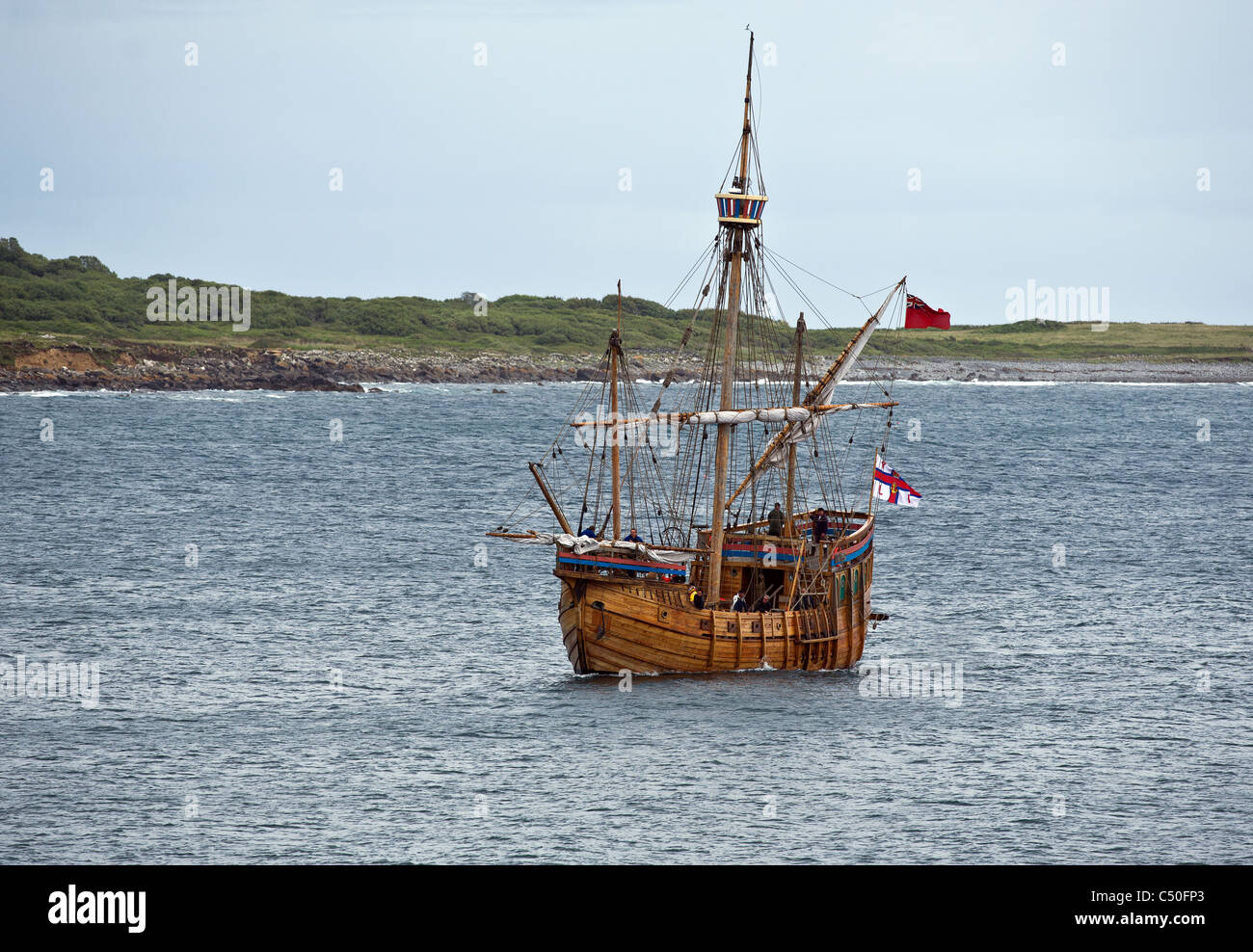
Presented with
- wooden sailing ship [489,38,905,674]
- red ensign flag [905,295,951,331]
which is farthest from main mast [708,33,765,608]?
red ensign flag [905,295,951,331]

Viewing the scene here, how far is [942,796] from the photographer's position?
4406cm

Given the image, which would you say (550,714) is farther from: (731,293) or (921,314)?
(921,314)

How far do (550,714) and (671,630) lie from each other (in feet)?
17.6

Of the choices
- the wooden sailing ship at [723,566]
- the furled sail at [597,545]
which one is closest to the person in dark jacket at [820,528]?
the wooden sailing ship at [723,566]

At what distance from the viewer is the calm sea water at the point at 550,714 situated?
40.9m

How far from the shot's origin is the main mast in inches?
2160

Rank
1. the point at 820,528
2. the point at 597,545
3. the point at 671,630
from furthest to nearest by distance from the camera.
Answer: the point at 820,528
the point at 671,630
the point at 597,545

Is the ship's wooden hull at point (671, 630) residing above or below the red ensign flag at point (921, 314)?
below

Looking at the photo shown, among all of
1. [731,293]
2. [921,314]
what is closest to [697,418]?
[731,293]

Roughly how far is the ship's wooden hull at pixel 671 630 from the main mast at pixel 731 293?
1.74 m

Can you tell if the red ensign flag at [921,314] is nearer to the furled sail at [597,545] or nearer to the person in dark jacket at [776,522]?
the person in dark jacket at [776,522]

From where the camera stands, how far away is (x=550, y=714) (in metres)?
51.5
